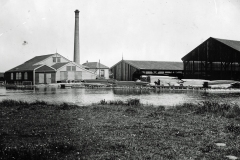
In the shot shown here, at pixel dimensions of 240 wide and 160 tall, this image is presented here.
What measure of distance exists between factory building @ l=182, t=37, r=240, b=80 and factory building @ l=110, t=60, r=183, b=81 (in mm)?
8734

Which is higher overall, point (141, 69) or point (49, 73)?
point (141, 69)

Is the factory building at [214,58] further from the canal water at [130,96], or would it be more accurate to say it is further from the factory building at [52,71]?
the factory building at [52,71]

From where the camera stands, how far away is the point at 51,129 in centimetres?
728

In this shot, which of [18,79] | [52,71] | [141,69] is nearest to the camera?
[52,71]

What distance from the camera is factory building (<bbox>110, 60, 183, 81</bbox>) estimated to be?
52216 mm

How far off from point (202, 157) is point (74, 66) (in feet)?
163

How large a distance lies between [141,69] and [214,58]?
14.5 metres

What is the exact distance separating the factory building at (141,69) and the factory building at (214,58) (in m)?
8.73

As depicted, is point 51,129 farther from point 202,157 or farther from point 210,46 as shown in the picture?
point 210,46

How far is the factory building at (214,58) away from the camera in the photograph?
130 feet

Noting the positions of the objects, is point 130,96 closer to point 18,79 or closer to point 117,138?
point 117,138

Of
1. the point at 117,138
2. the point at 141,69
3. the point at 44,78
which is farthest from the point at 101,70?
the point at 117,138

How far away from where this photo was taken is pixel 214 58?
136ft

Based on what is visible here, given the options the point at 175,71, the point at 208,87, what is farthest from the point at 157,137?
the point at 175,71
